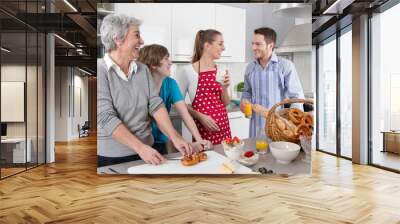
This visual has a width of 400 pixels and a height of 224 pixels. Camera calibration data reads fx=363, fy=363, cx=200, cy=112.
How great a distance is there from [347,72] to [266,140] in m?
3.04

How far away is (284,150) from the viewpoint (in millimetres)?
4938

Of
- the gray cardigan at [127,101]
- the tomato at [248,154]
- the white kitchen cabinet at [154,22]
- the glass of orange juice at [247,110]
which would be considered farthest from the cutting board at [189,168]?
the white kitchen cabinet at [154,22]

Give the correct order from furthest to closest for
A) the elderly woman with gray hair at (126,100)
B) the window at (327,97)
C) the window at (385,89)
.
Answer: the window at (327,97) < the window at (385,89) < the elderly woman with gray hair at (126,100)

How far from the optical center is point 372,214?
3355mm

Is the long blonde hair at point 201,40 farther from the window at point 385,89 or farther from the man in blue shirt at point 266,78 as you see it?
the window at point 385,89

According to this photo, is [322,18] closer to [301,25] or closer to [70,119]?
[301,25]

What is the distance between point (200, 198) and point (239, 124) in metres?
1.44

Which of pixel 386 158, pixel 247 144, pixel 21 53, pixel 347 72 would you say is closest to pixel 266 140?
pixel 247 144

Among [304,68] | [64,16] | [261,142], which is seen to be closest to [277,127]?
[261,142]

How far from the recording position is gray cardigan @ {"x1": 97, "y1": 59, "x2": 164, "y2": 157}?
191 inches

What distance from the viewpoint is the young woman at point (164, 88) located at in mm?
4980

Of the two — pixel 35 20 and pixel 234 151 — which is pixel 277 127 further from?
pixel 35 20

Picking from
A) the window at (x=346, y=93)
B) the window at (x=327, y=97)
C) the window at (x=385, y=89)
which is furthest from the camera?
the window at (x=327, y=97)

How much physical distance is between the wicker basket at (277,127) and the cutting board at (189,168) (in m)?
0.60
